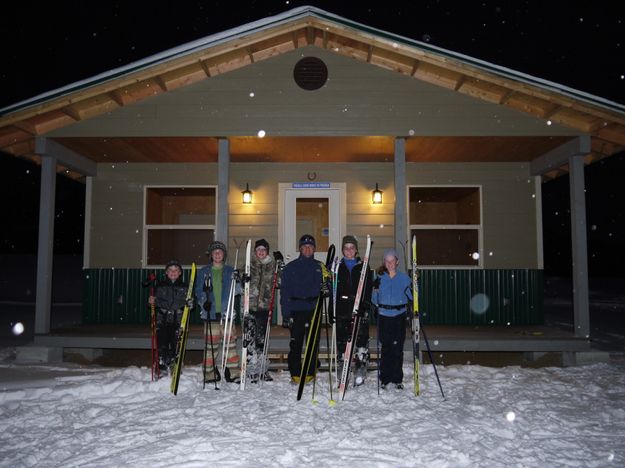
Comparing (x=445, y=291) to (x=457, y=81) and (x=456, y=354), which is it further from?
(x=457, y=81)

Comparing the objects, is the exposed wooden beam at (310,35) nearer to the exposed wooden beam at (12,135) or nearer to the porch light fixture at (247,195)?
the porch light fixture at (247,195)

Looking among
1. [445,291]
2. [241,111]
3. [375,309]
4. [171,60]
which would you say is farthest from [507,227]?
[171,60]

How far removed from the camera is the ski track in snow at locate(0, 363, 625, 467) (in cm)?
352

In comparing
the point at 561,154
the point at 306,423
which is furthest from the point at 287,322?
the point at 561,154

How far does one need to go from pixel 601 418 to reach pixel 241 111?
5573mm

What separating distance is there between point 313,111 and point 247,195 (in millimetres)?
2298

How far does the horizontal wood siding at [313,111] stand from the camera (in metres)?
6.91

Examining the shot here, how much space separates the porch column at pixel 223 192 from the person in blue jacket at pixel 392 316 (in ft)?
8.40

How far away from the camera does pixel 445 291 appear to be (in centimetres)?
818

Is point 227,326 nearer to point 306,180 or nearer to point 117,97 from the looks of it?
point 117,97

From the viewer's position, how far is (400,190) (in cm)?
703

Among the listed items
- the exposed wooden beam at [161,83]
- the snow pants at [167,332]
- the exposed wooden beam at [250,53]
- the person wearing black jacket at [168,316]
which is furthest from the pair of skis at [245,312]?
the exposed wooden beam at [250,53]

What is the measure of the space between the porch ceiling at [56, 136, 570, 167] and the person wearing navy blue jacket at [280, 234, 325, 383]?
7.68 ft

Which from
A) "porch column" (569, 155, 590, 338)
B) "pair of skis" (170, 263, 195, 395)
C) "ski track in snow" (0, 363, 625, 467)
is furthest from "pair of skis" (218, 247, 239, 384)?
"porch column" (569, 155, 590, 338)
